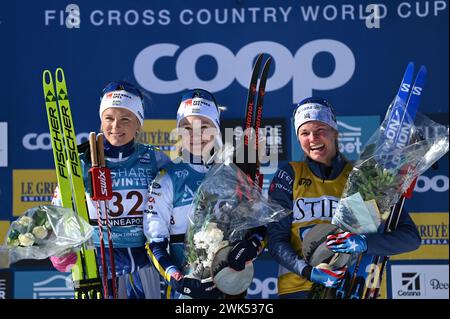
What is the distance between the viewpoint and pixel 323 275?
4.45 m

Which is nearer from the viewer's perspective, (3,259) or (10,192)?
(3,259)

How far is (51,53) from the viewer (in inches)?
237

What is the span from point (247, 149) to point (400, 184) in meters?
0.78

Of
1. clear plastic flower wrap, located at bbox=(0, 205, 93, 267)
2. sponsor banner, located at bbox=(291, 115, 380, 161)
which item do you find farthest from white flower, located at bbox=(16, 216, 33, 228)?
sponsor banner, located at bbox=(291, 115, 380, 161)

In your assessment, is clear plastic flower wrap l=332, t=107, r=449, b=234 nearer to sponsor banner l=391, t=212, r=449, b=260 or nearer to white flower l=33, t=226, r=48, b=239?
white flower l=33, t=226, r=48, b=239

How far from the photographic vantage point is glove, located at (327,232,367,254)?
439 centimetres

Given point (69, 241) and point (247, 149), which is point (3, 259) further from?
point (247, 149)

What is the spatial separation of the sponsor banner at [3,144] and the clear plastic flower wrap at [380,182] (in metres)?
2.45

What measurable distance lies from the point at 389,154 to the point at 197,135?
36.9 inches

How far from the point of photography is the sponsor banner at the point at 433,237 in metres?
5.98

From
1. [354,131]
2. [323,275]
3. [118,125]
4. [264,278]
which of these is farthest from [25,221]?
[354,131]

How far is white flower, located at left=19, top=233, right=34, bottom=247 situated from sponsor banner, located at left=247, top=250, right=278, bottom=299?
1.93 meters

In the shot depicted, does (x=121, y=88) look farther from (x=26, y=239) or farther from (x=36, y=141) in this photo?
(x=36, y=141)
